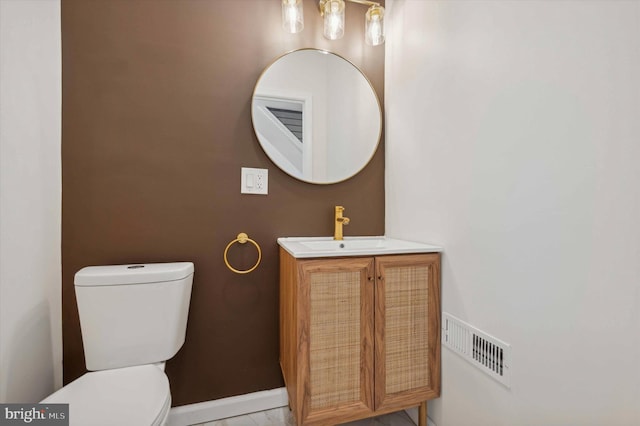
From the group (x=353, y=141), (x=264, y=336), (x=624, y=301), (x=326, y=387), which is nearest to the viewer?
(x=624, y=301)

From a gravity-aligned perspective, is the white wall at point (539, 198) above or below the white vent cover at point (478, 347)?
above

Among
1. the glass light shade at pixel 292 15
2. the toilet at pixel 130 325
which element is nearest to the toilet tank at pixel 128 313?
the toilet at pixel 130 325

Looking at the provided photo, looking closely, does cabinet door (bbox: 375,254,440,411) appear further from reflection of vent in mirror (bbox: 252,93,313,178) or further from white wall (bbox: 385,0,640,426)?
reflection of vent in mirror (bbox: 252,93,313,178)

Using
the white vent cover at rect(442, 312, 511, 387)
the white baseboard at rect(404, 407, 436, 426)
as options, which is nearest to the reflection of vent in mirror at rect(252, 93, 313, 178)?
the white vent cover at rect(442, 312, 511, 387)

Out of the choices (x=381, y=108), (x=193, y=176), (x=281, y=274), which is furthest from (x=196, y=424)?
(x=381, y=108)

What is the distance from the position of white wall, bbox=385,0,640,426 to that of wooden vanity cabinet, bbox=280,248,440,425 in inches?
4.5

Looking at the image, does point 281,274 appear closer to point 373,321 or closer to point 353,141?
point 373,321

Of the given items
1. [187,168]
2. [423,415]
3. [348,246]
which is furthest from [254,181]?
[423,415]

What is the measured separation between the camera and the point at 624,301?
2.28 feet

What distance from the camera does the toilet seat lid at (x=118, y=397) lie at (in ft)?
2.79

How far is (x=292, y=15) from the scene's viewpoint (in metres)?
1.48

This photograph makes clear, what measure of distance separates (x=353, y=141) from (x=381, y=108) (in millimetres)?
293

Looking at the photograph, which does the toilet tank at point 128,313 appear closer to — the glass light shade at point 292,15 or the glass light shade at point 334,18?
the glass light shade at point 292,15

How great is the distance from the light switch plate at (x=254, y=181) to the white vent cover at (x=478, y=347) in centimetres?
109
